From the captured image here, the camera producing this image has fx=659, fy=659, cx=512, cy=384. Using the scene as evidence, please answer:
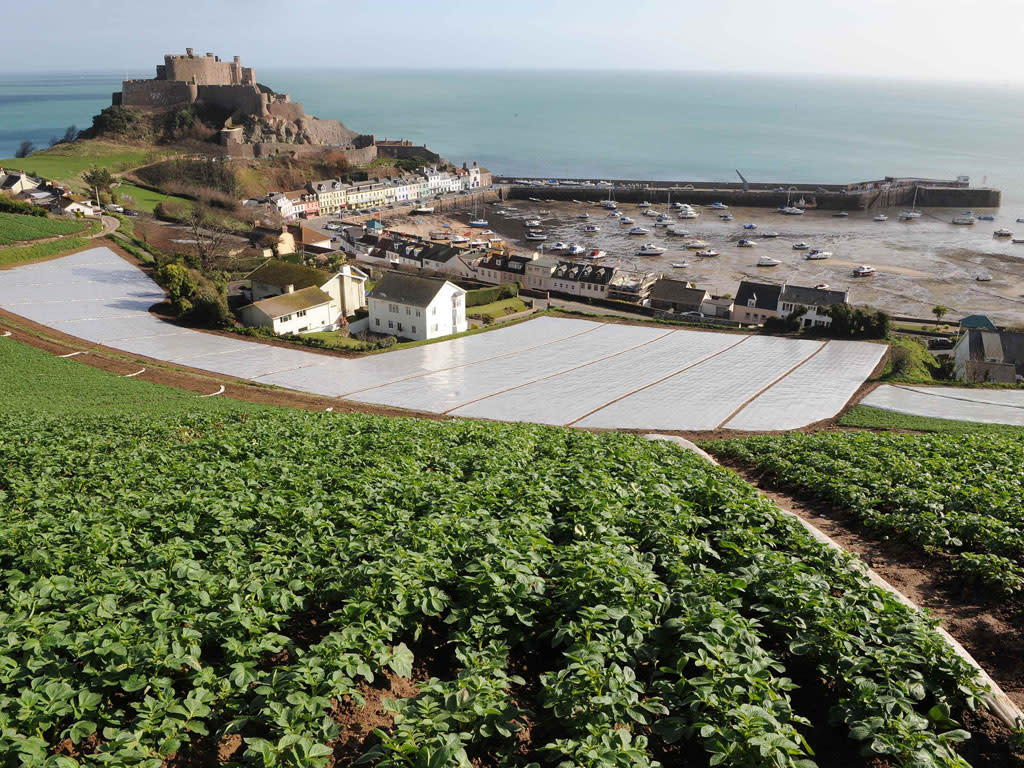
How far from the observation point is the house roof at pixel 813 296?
4712 cm

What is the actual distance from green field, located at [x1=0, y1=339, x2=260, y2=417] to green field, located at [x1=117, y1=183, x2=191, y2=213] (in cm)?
4641

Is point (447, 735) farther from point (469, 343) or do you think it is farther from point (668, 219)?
point (668, 219)

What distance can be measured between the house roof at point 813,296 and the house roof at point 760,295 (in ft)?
2.34

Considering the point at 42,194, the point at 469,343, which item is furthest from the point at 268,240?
the point at 469,343

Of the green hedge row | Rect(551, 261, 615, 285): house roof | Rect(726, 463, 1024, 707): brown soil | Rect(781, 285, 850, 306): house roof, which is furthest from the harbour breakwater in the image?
Rect(726, 463, 1024, 707): brown soil

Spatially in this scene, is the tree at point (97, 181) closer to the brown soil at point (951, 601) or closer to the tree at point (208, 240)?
the tree at point (208, 240)

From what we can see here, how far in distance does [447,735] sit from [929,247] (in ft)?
294

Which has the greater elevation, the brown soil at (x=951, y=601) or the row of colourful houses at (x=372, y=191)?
the row of colourful houses at (x=372, y=191)

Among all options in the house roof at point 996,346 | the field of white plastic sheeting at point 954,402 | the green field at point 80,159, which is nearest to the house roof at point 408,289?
the field of white plastic sheeting at point 954,402

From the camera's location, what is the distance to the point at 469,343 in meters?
35.2

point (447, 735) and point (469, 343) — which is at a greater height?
point (447, 735)

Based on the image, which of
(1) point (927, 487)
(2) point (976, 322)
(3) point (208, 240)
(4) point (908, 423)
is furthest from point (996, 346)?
(3) point (208, 240)

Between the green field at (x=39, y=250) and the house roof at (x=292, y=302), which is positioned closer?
the house roof at (x=292, y=302)

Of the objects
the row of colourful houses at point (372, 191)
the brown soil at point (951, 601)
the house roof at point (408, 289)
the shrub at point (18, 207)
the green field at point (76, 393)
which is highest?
the row of colourful houses at point (372, 191)
